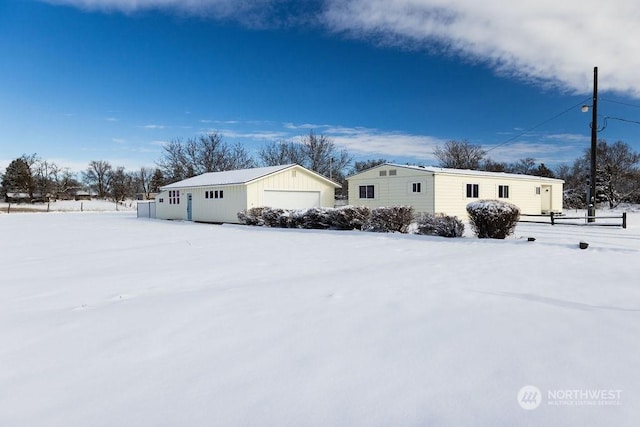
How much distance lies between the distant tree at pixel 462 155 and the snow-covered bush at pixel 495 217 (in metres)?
41.6

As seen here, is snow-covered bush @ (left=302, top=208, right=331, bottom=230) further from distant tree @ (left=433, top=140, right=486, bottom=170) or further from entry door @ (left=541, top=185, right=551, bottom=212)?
distant tree @ (left=433, top=140, right=486, bottom=170)

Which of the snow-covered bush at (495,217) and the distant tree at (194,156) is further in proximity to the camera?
the distant tree at (194,156)

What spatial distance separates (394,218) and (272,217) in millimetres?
7185

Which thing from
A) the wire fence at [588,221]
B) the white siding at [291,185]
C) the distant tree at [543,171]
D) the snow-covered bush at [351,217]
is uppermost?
the distant tree at [543,171]

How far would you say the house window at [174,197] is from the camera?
28.3 metres

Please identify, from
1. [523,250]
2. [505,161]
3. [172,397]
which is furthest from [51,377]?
[505,161]

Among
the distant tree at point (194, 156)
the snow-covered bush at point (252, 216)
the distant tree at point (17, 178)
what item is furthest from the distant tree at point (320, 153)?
the distant tree at point (17, 178)

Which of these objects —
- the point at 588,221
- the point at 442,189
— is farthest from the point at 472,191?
the point at 588,221

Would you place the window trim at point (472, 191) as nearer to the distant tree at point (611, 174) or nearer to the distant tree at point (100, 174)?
the distant tree at point (611, 174)

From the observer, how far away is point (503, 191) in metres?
24.6

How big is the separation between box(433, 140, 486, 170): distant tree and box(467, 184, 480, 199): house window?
2879cm

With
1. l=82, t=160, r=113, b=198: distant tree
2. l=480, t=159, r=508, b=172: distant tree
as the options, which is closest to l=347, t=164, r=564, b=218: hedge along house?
l=480, t=159, r=508, b=172: distant tree

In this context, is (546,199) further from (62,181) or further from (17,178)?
(62,181)

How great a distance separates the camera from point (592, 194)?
61.0ft
